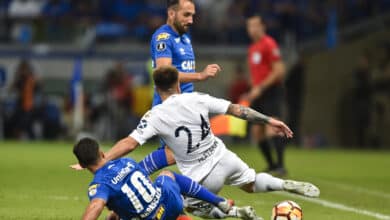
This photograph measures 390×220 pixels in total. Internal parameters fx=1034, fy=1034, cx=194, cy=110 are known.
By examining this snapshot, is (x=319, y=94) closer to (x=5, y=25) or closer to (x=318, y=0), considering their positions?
(x=318, y=0)

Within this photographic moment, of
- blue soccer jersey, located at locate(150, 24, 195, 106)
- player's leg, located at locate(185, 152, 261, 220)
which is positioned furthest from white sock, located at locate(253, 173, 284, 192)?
blue soccer jersey, located at locate(150, 24, 195, 106)

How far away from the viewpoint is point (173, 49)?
33.3 feet

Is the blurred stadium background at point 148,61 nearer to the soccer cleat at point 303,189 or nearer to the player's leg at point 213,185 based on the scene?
the soccer cleat at point 303,189

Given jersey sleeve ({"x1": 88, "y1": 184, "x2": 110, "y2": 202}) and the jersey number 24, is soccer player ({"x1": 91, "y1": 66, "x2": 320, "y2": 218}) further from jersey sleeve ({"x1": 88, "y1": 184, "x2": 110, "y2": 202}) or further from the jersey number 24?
jersey sleeve ({"x1": 88, "y1": 184, "x2": 110, "y2": 202})

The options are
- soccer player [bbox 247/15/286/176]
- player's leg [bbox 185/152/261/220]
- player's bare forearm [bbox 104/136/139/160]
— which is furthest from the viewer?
soccer player [bbox 247/15/286/176]

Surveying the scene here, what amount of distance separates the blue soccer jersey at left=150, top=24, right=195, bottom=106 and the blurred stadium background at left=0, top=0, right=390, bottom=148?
14485 mm

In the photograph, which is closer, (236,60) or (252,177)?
(252,177)

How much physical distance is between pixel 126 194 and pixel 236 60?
779 inches

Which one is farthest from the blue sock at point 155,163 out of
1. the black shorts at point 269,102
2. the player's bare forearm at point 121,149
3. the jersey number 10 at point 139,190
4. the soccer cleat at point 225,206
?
the black shorts at point 269,102

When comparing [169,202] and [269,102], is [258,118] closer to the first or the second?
[169,202]

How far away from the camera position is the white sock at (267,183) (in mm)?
9000

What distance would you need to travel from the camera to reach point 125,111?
2588 cm

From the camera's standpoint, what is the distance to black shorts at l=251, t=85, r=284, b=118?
15.0m

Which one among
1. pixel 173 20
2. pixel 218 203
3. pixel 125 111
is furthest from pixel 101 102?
pixel 218 203
